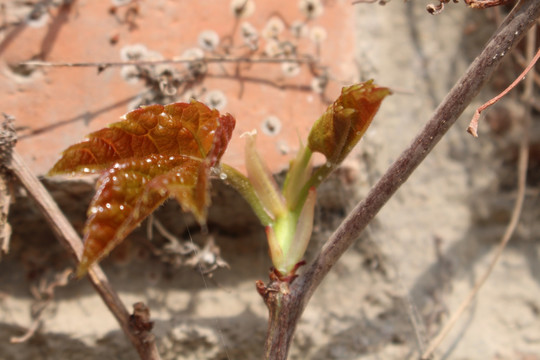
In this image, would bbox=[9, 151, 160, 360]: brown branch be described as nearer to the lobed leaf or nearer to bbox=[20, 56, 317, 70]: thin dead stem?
bbox=[20, 56, 317, 70]: thin dead stem

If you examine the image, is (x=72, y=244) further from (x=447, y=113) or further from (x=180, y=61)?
(x=447, y=113)

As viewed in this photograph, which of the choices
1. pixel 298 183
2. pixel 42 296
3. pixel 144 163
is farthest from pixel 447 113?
pixel 42 296

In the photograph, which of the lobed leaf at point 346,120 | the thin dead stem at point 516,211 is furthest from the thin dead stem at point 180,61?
the thin dead stem at point 516,211

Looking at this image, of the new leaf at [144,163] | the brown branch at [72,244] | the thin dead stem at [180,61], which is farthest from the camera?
the thin dead stem at [180,61]

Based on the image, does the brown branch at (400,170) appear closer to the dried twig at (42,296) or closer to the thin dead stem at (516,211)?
the thin dead stem at (516,211)

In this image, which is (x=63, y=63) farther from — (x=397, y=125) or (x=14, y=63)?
(x=397, y=125)

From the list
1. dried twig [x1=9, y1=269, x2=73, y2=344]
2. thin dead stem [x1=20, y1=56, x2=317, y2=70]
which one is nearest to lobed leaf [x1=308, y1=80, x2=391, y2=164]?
thin dead stem [x1=20, y1=56, x2=317, y2=70]

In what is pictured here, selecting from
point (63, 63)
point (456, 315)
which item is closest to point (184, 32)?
point (63, 63)

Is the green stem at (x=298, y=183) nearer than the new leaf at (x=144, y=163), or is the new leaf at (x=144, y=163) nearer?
the new leaf at (x=144, y=163)
